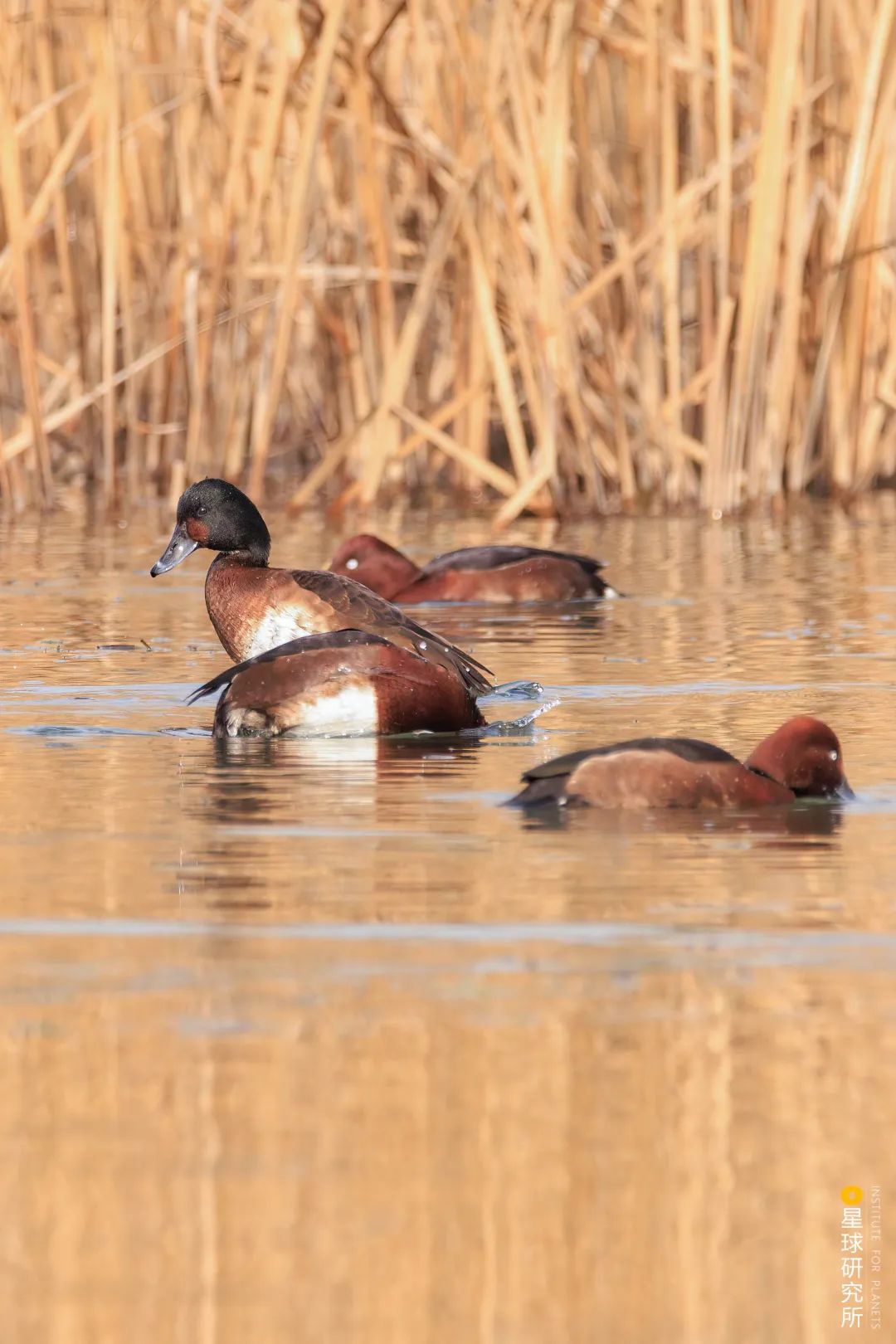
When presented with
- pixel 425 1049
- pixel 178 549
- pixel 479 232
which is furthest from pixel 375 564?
A: pixel 425 1049

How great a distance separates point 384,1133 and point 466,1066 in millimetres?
309

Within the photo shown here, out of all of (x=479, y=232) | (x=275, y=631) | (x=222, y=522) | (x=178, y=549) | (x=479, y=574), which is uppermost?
(x=479, y=232)

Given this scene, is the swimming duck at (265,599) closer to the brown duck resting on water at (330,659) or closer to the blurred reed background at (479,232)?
the brown duck resting on water at (330,659)

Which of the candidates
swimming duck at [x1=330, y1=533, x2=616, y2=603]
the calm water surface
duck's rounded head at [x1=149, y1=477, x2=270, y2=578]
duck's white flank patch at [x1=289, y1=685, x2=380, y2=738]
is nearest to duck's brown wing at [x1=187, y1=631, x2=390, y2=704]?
duck's white flank patch at [x1=289, y1=685, x2=380, y2=738]

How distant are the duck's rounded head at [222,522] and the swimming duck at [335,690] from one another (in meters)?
1.22

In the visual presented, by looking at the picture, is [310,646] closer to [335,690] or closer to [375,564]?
[335,690]

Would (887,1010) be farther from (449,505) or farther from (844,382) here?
(449,505)

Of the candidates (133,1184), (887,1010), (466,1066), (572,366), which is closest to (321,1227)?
(133,1184)

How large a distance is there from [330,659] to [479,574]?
4.61m

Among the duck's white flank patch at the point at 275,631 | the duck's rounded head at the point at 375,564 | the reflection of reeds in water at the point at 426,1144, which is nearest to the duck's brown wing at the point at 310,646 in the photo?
the duck's white flank patch at the point at 275,631

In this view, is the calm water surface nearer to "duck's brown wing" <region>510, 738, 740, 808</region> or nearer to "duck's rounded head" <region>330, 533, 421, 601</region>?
"duck's brown wing" <region>510, 738, 740, 808</region>

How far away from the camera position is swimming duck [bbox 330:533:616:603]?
1177 centimetres

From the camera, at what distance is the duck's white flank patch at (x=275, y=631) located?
8086 millimetres

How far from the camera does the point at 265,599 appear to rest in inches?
321
